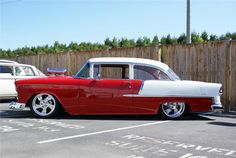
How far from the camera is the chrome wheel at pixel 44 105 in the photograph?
382 inches

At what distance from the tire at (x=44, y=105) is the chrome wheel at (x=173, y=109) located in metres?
2.59

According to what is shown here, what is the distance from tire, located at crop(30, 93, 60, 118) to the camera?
969cm

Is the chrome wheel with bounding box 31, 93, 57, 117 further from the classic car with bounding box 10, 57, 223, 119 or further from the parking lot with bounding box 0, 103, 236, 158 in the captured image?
the parking lot with bounding box 0, 103, 236, 158

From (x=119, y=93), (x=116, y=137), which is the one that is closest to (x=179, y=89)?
(x=119, y=93)

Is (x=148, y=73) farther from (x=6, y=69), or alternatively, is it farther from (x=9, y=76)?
(x=6, y=69)

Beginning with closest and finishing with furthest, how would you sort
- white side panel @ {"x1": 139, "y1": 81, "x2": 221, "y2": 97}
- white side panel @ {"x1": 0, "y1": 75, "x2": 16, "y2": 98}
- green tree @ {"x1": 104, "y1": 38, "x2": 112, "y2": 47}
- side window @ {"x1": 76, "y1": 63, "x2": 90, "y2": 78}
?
white side panel @ {"x1": 139, "y1": 81, "x2": 221, "y2": 97}
side window @ {"x1": 76, "y1": 63, "x2": 90, "y2": 78}
white side panel @ {"x1": 0, "y1": 75, "x2": 16, "y2": 98}
green tree @ {"x1": 104, "y1": 38, "x2": 112, "y2": 47}

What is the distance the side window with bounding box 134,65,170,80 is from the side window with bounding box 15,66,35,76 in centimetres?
562

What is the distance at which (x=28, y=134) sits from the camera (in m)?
7.39

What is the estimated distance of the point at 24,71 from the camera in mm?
14125

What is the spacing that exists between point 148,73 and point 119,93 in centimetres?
89

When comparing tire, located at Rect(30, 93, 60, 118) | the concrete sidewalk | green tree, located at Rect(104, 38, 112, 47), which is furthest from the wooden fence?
green tree, located at Rect(104, 38, 112, 47)

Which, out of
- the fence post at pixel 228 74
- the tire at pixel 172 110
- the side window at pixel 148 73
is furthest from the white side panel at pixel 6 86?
the fence post at pixel 228 74

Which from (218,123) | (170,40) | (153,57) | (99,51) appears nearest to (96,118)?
(218,123)

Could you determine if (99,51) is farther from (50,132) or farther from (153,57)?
(50,132)
